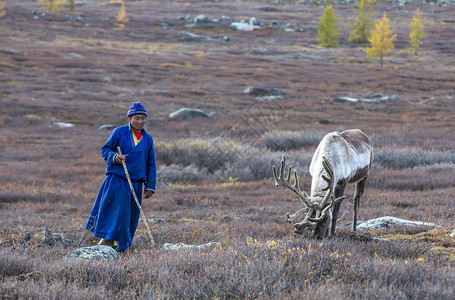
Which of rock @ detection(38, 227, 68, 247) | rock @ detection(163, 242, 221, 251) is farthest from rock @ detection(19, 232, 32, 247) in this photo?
rock @ detection(163, 242, 221, 251)

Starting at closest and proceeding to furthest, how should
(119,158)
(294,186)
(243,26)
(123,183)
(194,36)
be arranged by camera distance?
1. (119,158)
2. (294,186)
3. (123,183)
4. (194,36)
5. (243,26)

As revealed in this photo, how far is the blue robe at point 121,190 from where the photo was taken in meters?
6.02

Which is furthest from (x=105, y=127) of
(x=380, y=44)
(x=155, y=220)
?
(x=380, y=44)

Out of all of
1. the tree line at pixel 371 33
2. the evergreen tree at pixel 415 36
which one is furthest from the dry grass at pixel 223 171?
the evergreen tree at pixel 415 36

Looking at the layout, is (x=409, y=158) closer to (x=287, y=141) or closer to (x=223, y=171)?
(x=287, y=141)

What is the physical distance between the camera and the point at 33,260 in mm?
4859

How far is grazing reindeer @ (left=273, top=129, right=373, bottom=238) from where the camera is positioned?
18.2ft

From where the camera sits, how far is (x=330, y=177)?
562 cm

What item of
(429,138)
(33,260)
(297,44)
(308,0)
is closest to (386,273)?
(33,260)

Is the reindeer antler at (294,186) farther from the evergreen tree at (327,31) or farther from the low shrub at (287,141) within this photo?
the evergreen tree at (327,31)

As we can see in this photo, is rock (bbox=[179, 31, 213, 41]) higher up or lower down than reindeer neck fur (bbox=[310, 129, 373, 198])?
lower down

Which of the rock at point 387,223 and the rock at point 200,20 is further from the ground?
the rock at point 200,20

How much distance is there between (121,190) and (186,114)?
59.4 feet

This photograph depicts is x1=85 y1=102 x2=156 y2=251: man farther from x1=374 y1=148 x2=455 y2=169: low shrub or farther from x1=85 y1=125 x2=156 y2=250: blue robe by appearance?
x1=374 y1=148 x2=455 y2=169: low shrub
